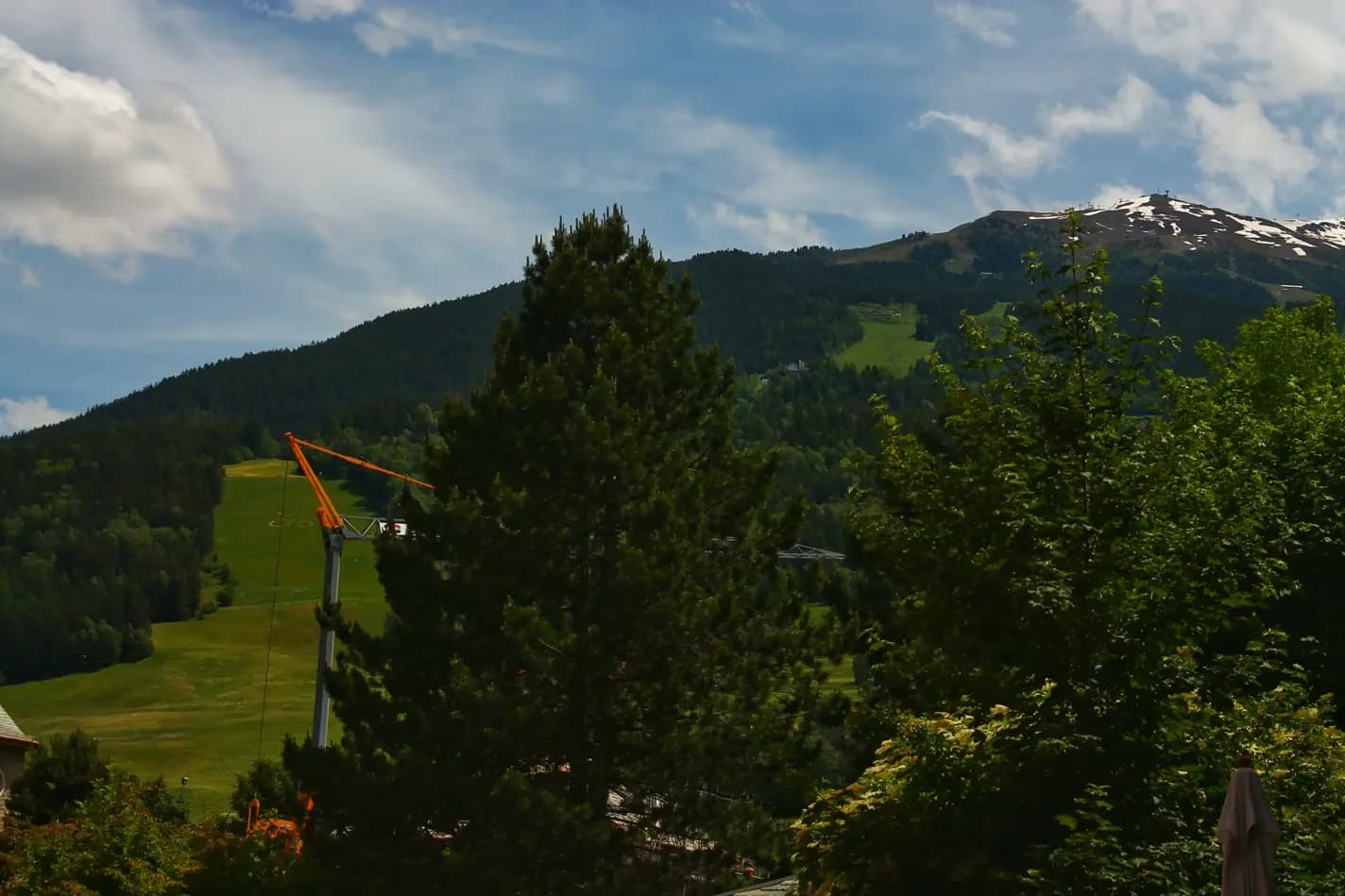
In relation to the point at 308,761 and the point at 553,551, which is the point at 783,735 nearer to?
the point at 553,551

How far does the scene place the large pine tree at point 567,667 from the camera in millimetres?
27750

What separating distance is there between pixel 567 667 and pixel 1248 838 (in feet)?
56.6

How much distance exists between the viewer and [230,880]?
115 feet

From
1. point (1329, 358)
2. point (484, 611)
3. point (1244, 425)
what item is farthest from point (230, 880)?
point (1329, 358)

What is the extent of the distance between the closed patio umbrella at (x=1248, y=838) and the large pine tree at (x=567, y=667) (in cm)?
1583

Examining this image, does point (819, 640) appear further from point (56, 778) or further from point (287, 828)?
point (56, 778)

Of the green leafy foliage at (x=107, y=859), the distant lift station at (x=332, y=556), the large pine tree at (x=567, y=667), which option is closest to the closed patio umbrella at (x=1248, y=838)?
the large pine tree at (x=567, y=667)

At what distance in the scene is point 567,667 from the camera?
1116 inches

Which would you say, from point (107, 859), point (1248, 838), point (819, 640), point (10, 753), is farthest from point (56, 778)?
point (1248, 838)

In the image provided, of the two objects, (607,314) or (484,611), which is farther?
(607,314)

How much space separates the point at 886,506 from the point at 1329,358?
82.9ft

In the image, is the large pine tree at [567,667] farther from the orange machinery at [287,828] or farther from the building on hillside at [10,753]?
the building on hillside at [10,753]

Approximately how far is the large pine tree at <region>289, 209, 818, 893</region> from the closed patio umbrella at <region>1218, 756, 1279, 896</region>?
15.8 metres

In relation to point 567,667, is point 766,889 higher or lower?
lower
